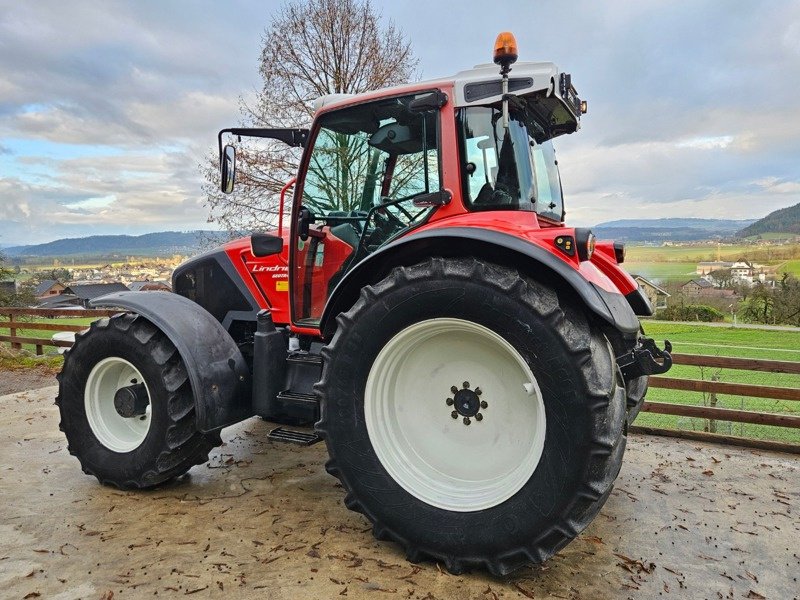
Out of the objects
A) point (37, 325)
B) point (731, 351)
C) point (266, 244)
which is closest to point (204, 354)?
point (266, 244)

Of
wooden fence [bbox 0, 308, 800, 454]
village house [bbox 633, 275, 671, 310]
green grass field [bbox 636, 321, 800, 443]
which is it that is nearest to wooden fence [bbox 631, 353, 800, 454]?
wooden fence [bbox 0, 308, 800, 454]

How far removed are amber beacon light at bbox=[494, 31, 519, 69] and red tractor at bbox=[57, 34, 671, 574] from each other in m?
0.01

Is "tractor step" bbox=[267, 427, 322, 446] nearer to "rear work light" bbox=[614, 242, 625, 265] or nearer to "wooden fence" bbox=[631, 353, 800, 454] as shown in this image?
"rear work light" bbox=[614, 242, 625, 265]

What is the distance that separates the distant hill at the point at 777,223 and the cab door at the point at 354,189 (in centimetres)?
1315

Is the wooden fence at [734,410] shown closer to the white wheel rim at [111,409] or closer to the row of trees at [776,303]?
the white wheel rim at [111,409]

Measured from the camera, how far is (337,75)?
11.3 meters

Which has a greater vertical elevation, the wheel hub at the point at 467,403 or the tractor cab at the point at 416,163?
the tractor cab at the point at 416,163

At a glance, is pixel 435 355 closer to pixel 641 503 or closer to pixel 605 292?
pixel 605 292

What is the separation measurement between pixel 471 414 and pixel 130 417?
89.7 inches

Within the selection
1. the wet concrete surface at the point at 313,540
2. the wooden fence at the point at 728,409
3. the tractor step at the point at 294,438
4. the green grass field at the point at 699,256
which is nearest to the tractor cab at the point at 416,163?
the tractor step at the point at 294,438

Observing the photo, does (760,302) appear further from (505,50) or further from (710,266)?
(505,50)

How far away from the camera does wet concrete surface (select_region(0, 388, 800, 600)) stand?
236 centimetres

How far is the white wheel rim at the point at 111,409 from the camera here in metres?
3.51

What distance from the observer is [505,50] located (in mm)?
2547
